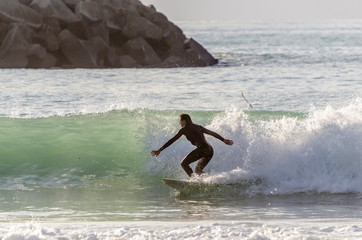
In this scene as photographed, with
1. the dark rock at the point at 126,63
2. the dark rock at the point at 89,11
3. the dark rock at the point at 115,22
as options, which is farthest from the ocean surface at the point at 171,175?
the dark rock at the point at 115,22

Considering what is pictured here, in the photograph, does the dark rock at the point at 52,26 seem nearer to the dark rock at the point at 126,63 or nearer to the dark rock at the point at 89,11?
the dark rock at the point at 89,11

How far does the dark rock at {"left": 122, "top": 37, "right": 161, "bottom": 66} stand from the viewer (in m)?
37.8

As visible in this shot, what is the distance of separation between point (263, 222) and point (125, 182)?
4352 mm

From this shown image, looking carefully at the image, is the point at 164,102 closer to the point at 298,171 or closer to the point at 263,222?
the point at 298,171

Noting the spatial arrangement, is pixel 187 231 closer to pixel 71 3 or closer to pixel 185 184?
pixel 185 184

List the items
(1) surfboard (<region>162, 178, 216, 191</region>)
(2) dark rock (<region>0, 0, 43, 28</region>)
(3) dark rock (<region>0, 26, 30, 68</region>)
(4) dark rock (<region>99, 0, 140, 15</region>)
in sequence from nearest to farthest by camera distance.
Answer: (1) surfboard (<region>162, 178, 216, 191</region>) → (3) dark rock (<region>0, 26, 30, 68</region>) → (2) dark rock (<region>0, 0, 43, 28</region>) → (4) dark rock (<region>99, 0, 140, 15</region>)

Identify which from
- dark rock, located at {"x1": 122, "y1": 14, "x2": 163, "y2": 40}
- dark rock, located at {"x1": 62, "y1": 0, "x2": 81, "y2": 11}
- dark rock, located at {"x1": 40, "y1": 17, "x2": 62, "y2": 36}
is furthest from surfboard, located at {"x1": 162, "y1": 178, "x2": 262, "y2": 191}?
dark rock, located at {"x1": 62, "y1": 0, "x2": 81, "y2": 11}

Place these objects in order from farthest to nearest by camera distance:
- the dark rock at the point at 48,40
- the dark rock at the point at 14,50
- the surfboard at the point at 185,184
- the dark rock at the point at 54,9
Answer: the dark rock at the point at 54,9 → the dark rock at the point at 48,40 → the dark rock at the point at 14,50 → the surfboard at the point at 185,184

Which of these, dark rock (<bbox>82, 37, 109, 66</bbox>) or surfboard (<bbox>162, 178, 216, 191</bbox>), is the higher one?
dark rock (<bbox>82, 37, 109, 66</bbox>)

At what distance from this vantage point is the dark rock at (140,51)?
1489 inches

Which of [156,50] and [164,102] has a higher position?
[156,50]

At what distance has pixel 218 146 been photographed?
1334cm

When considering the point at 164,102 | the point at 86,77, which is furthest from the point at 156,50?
the point at 164,102

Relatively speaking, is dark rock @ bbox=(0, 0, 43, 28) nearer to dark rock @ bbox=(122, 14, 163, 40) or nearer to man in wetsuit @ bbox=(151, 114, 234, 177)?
dark rock @ bbox=(122, 14, 163, 40)
